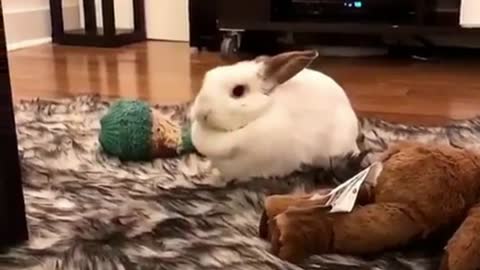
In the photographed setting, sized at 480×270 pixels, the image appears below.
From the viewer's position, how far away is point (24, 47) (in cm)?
292

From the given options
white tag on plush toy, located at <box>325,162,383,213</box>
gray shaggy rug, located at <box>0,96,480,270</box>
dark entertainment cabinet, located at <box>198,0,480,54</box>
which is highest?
dark entertainment cabinet, located at <box>198,0,480,54</box>

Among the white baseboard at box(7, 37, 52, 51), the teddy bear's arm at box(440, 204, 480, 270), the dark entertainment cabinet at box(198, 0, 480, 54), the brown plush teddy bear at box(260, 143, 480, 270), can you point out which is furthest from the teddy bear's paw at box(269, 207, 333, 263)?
the white baseboard at box(7, 37, 52, 51)

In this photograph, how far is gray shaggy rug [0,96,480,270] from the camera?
91 centimetres

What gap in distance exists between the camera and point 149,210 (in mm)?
1083

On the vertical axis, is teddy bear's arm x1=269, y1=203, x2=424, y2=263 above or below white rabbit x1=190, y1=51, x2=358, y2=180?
below

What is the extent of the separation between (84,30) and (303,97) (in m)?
2.07

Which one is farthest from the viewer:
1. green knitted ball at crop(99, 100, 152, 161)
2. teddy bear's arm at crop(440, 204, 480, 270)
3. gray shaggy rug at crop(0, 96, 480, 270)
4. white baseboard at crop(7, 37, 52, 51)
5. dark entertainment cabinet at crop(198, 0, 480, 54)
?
white baseboard at crop(7, 37, 52, 51)

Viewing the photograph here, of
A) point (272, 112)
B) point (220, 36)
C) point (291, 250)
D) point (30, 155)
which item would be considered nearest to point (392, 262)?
point (291, 250)

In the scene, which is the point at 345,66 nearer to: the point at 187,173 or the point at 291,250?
the point at 187,173

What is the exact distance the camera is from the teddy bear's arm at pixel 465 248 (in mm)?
802

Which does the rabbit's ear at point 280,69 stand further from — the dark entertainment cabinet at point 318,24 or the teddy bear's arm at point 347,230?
the dark entertainment cabinet at point 318,24

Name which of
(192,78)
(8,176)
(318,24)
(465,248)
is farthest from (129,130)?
(318,24)

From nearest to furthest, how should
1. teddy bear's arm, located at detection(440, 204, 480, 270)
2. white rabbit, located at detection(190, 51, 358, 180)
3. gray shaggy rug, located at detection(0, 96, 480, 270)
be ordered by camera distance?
teddy bear's arm, located at detection(440, 204, 480, 270)
gray shaggy rug, located at detection(0, 96, 480, 270)
white rabbit, located at detection(190, 51, 358, 180)

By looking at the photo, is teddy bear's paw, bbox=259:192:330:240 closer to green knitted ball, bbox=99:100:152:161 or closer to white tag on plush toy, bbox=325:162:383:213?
white tag on plush toy, bbox=325:162:383:213
